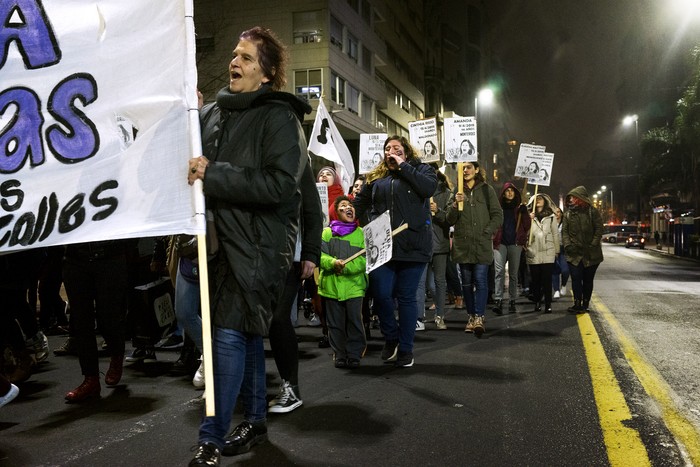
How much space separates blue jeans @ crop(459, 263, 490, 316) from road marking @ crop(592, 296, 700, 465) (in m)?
1.56

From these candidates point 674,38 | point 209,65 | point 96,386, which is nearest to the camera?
point 96,386

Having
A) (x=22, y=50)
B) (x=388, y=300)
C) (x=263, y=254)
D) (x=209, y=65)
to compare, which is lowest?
(x=388, y=300)

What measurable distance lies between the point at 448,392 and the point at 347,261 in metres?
1.80

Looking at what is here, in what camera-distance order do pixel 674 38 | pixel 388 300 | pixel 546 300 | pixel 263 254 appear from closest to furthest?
pixel 263 254, pixel 388 300, pixel 546 300, pixel 674 38

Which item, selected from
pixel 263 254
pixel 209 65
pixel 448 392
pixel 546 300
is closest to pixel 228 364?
pixel 263 254

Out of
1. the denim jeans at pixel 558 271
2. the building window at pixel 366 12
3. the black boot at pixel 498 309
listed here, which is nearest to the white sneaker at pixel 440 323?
the black boot at pixel 498 309

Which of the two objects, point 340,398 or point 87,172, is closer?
point 87,172

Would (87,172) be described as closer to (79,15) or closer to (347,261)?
(79,15)

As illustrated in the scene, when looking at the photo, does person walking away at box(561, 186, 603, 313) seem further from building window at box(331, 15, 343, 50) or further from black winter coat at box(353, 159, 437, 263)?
building window at box(331, 15, 343, 50)

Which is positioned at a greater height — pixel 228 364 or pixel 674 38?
pixel 674 38

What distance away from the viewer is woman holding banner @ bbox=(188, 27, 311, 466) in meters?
3.14

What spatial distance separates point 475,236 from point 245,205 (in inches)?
210

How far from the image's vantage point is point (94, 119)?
3320 mm

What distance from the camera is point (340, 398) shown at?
4.79 m
